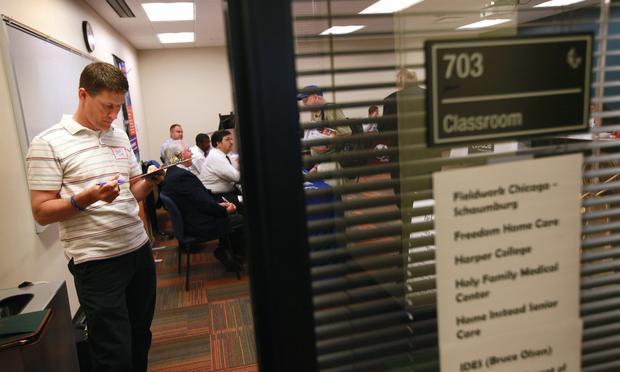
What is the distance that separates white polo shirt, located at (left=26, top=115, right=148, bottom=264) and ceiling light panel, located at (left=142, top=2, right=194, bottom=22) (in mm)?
3861

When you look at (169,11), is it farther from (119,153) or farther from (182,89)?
(119,153)

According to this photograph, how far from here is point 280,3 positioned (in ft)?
1.74

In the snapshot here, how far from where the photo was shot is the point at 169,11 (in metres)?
5.50

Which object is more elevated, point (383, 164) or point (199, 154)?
point (383, 164)

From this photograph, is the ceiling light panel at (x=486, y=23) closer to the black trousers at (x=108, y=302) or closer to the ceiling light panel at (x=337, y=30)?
the ceiling light panel at (x=337, y=30)

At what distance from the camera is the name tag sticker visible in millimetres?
1921

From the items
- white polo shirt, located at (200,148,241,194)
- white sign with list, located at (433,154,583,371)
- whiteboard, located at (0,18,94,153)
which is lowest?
white polo shirt, located at (200,148,241,194)

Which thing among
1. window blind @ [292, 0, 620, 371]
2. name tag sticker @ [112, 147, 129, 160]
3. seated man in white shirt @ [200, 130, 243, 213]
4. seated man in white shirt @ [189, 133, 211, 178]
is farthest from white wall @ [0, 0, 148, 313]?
window blind @ [292, 0, 620, 371]

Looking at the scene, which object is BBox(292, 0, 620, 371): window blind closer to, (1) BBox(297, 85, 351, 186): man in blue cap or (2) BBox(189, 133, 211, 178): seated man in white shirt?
(1) BBox(297, 85, 351, 186): man in blue cap

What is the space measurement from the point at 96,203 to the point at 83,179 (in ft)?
0.38

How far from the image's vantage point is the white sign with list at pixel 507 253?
634 millimetres

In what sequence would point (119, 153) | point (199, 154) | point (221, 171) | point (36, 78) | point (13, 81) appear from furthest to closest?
point (199, 154)
point (221, 171)
point (36, 78)
point (13, 81)
point (119, 153)

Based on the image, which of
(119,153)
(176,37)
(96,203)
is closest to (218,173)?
(119,153)

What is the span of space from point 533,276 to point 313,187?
0.38 meters
